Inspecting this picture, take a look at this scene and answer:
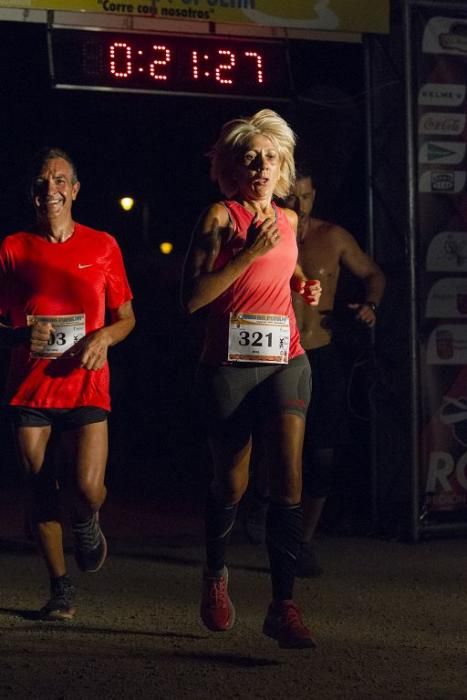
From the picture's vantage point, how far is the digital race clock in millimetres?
8594

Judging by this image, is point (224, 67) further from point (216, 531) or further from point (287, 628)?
point (287, 628)

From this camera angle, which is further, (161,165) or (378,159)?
(161,165)

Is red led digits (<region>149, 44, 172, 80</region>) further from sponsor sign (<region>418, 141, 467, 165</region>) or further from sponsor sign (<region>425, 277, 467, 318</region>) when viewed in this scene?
sponsor sign (<region>425, 277, 467, 318</region>)

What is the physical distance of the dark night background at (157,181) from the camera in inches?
398

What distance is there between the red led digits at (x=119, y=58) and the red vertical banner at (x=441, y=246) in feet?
5.80

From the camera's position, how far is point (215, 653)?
5.98 metres

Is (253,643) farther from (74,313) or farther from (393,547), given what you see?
(393,547)

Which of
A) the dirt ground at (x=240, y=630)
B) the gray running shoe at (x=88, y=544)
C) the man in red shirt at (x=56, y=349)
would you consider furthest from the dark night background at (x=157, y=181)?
the dirt ground at (x=240, y=630)

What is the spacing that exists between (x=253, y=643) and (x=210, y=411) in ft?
3.31

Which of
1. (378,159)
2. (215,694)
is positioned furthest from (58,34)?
(215,694)

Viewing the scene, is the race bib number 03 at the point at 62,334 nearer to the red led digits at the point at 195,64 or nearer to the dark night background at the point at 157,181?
the dark night background at the point at 157,181

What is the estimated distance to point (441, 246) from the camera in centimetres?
912

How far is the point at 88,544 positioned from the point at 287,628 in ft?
4.71

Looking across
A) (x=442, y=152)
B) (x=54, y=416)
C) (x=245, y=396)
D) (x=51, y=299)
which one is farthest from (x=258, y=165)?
(x=442, y=152)
